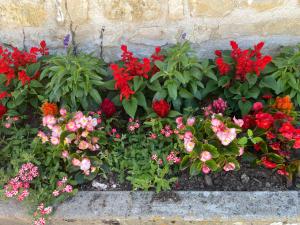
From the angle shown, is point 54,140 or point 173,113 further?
point 173,113

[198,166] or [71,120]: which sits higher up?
[71,120]

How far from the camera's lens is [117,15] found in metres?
2.96

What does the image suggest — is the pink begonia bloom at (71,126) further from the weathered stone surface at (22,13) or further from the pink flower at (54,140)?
the weathered stone surface at (22,13)

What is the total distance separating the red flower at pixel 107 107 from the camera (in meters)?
2.72

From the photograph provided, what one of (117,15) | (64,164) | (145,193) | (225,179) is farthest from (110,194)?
(117,15)

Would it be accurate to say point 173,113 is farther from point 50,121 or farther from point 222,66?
point 50,121

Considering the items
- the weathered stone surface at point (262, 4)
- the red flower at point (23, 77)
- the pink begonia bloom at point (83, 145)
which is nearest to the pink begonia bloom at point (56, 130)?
the pink begonia bloom at point (83, 145)

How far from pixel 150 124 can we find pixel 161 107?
13 centimetres

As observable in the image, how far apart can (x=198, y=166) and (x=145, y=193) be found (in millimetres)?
356

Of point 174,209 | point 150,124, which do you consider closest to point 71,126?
point 150,124

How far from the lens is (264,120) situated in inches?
96.3

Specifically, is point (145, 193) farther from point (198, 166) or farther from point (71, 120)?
point (71, 120)

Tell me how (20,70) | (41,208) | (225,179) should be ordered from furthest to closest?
1. (20,70)
2. (225,179)
3. (41,208)

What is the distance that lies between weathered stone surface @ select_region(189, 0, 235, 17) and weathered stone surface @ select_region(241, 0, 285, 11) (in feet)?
0.33
